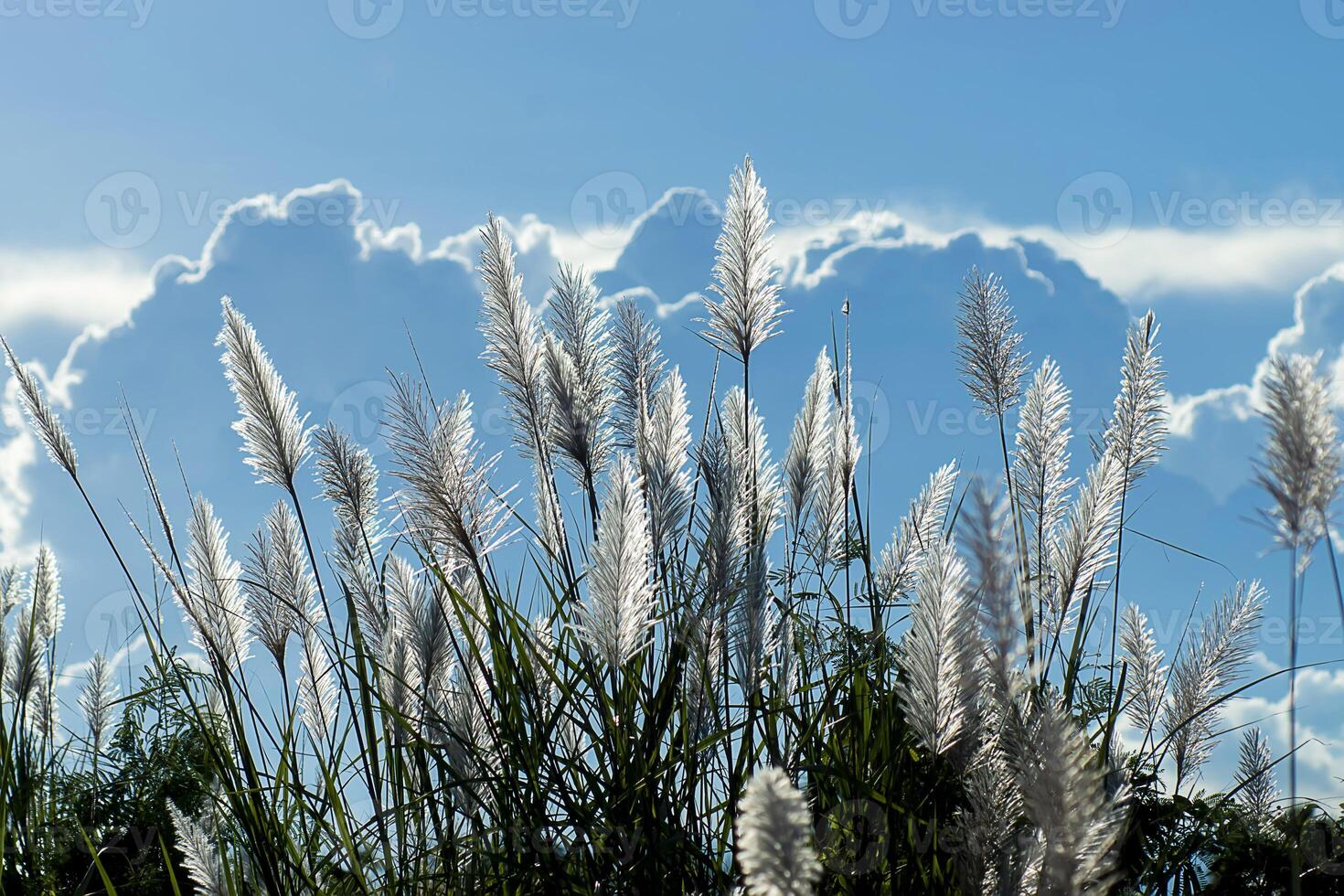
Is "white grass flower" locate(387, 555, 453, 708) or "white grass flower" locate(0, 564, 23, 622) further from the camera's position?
"white grass flower" locate(0, 564, 23, 622)

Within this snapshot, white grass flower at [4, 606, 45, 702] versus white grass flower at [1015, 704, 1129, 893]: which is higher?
white grass flower at [4, 606, 45, 702]

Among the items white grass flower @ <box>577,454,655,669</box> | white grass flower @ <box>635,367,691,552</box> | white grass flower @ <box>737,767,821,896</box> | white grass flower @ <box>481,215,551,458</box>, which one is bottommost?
white grass flower @ <box>737,767,821,896</box>

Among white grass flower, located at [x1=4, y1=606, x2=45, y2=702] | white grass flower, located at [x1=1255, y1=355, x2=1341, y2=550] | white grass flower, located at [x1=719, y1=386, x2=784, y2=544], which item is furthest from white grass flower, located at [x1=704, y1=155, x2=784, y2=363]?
white grass flower, located at [x1=4, y1=606, x2=45, y2=702]

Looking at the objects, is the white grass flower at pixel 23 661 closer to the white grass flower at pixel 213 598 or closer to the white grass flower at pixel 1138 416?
the white grass flower at pixel 213 598

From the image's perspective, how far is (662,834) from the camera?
5.72 feet

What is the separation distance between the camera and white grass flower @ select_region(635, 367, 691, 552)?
1655 millimetres

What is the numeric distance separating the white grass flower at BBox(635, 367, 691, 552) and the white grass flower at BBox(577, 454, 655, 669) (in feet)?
1.18

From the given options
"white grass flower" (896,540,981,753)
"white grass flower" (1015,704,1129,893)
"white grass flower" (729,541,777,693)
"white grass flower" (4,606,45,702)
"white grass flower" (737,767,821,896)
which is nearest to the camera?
"white grass flower" (737,767,821,896)

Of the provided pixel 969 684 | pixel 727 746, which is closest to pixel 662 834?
pixel 727 746

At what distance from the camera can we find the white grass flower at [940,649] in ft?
4.06

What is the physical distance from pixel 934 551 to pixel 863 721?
2.56 feet

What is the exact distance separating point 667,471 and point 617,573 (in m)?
0.43

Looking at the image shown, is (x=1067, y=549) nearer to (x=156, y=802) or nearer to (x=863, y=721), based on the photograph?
(x=863, y=721)

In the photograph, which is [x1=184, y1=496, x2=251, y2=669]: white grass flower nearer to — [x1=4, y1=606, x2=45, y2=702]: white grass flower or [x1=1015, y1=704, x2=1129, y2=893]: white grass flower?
[x1=4, y1=606, x2=45, y2=702]: white grass flower
